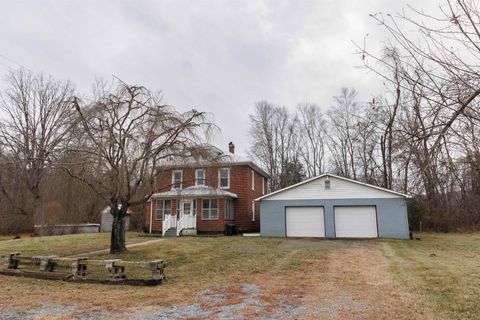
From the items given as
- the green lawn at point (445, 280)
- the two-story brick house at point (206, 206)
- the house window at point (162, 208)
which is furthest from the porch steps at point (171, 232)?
the green lawn at point (445, 280)

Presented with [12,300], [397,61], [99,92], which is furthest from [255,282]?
[99,92]

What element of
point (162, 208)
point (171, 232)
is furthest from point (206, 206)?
point (162, 208)

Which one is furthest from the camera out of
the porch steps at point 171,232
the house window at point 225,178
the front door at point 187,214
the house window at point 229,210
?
the house window at point 225,178

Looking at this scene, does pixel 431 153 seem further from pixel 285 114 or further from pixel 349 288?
pixel 285 114

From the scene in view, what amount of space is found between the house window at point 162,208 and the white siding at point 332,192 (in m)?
7.11

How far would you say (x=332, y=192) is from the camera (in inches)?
846

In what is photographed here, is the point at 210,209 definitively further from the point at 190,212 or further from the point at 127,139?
the point at 127,139

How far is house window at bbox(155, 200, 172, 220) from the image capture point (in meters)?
24.2

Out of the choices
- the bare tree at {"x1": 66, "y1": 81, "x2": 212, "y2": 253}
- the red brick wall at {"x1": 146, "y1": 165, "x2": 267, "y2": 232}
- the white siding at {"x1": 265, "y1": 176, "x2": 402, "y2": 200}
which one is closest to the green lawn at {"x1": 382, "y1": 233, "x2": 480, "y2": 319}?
the bare tree at {"x1": 66, "y1": 81, "x2": 212, "y2": 253}

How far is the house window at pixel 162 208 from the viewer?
79.5ft

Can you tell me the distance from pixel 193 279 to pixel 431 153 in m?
7.46

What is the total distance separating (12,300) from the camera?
6898 mm

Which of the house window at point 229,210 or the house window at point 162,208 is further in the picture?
the house window at point 162,208

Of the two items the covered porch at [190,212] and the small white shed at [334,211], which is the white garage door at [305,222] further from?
the covered porch at [190,212]
